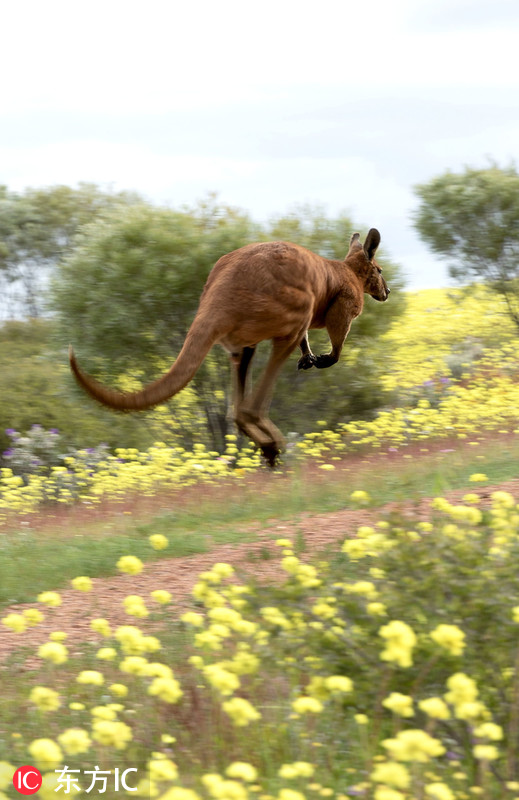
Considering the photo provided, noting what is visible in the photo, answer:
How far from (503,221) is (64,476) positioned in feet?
35.7

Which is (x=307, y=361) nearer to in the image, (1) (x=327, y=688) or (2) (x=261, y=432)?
(2) (x=261, y=432)

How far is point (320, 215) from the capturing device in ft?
47.2

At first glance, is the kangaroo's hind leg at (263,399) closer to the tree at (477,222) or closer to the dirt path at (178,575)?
the dirt path at (178,575)

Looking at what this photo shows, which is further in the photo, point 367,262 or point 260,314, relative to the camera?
point 367,262

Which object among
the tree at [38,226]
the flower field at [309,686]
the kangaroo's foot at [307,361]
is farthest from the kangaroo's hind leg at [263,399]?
the tree at [38,226]

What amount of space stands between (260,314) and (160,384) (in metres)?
1.32

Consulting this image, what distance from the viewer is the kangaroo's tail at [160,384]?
25.0ft

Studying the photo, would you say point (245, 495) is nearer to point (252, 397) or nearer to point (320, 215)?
point (252, 397)

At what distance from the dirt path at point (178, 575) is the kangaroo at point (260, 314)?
5.17 feet

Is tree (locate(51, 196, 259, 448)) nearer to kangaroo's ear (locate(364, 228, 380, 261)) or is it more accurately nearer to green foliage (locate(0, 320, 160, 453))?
green foliage (locate(0, 320, 160, 453))

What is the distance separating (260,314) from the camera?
8664 mm

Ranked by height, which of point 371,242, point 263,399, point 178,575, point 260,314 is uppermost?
point 371,242

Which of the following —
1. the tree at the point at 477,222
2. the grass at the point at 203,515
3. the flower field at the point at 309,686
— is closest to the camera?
the flower field at the point at 309,686

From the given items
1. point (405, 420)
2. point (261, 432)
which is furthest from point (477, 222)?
point (261, 432)
